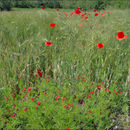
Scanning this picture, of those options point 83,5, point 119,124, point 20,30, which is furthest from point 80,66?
point 83,5

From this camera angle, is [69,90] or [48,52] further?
[48,52]

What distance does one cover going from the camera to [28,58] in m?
1.96

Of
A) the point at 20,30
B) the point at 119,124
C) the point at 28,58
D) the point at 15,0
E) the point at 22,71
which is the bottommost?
the point at 119,124

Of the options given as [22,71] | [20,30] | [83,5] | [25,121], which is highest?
[83,5]

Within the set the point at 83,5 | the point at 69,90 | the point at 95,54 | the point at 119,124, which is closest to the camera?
the point at 119,124

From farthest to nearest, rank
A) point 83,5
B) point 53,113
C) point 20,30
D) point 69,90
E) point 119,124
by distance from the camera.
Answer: point 83,5, point 20,30, point 69,90, point 119,124, point 53,113

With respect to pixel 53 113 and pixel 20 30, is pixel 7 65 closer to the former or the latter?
pixel 53 113

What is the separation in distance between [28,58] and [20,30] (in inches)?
50.7

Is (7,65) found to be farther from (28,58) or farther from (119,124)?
(119,124)

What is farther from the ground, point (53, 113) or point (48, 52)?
point (48, 52)

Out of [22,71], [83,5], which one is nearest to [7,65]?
[22,71]

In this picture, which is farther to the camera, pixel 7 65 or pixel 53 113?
pixel 7 65

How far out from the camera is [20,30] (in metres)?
3.05

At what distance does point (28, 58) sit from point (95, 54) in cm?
83
